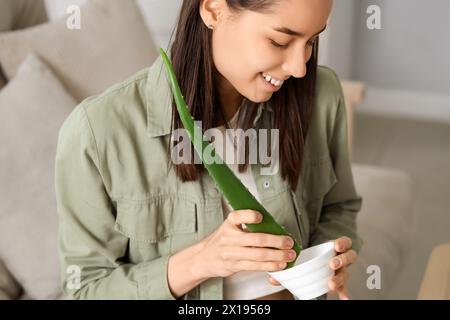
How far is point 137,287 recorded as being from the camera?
3.05 feet

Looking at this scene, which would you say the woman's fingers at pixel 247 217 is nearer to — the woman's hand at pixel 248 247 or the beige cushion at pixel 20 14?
the woman's hand at pixel 248 247

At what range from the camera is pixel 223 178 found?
70 cm

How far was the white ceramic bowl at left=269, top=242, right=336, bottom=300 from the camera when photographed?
0.76 m

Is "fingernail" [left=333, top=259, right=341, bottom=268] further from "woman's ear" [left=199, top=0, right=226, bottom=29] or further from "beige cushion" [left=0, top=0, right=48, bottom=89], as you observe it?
"beige cushion" [left=0, top=0, right=48, bottom=89]

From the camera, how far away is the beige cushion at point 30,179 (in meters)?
1.10

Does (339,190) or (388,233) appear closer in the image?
(339,190)

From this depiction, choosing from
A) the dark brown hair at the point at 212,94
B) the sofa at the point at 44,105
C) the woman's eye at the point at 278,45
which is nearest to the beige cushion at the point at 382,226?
the sofa at the point at 44,105

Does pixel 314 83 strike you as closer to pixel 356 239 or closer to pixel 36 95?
pixel 356 239

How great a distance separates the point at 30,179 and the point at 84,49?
0.24 meters

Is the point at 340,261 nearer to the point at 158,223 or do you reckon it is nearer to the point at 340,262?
the point at 340,262

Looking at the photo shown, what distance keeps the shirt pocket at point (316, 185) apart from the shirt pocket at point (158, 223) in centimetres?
18

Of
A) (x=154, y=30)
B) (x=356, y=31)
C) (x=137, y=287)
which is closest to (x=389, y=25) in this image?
(x=356, y=31)

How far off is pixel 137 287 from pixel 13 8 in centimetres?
58

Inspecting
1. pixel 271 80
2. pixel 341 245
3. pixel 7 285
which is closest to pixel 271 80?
pixel 271 80
